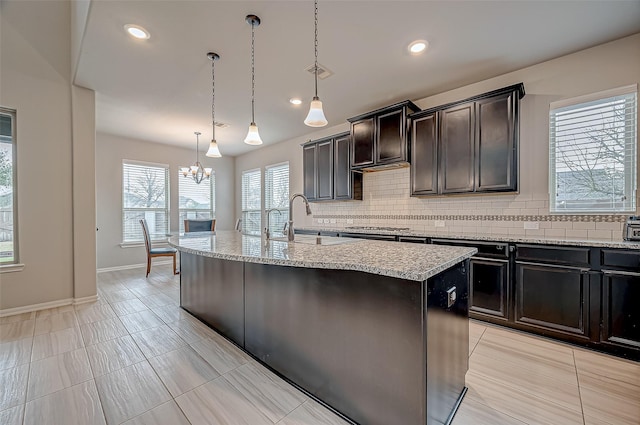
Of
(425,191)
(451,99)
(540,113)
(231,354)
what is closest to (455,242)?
(425,191)

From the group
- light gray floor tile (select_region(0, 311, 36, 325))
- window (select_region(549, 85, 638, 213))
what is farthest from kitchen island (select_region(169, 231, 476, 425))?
light gray floor tile (select_region(0, 311, 36, 325))

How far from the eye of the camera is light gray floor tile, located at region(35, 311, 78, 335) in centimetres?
260

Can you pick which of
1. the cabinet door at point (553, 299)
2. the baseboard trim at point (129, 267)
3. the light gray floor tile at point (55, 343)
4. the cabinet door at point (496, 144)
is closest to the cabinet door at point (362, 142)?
the cabinet door at point (496, 144)

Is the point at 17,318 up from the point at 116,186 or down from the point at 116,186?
down

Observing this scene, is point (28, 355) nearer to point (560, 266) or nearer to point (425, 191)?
point (425, 191)

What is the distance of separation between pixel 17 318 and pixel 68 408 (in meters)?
2.27

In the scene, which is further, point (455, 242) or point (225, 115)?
point (225, 115)

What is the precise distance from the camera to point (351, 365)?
56.6 inches

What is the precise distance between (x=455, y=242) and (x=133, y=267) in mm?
5991

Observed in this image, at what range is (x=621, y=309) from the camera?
207cm

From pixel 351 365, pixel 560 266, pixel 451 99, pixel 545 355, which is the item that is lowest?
pixel 545 355

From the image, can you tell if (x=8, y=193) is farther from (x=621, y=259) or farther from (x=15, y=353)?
(x=621, y=259)

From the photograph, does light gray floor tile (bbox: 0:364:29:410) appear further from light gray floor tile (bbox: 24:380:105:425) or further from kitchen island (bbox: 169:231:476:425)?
kitchen island (bbox: 169:231:476:425)

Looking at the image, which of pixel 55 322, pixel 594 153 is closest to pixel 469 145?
pixel 594 153
